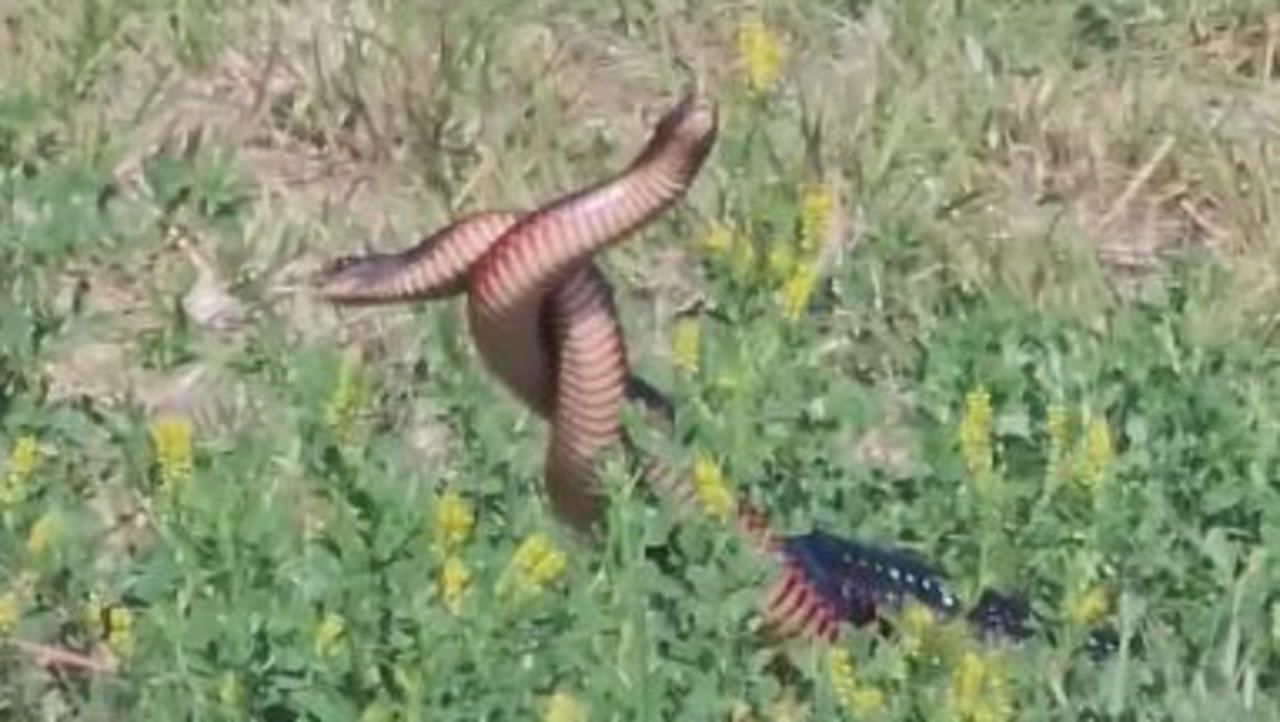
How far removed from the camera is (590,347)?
445cm

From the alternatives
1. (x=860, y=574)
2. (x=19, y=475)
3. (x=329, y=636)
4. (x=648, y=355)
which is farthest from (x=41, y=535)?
(x=648, y=355)

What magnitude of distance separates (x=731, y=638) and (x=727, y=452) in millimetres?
257

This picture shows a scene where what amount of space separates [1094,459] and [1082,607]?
0.22 meters

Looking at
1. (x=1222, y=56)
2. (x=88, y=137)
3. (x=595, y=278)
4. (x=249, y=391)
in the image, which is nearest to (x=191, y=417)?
(x=249, y=391)

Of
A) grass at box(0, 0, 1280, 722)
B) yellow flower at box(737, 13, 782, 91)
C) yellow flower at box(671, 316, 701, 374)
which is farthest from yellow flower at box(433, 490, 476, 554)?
yellow flower at box(737, 13, 782, 91)

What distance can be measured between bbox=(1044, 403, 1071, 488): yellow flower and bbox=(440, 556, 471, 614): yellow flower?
639mm

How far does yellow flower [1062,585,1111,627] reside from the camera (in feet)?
13.6

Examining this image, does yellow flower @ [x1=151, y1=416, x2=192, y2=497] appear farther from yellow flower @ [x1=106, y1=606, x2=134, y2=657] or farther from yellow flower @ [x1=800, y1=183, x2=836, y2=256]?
yellow flower @ [x1=800, y1=183, x2=836, y2=256]

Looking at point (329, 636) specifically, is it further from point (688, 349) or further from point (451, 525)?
point (688, 349)

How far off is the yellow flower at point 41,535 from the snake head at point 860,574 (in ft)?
2.30

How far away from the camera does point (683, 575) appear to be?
14.0 ft

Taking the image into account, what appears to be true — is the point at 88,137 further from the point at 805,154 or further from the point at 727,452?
the point at 727,452

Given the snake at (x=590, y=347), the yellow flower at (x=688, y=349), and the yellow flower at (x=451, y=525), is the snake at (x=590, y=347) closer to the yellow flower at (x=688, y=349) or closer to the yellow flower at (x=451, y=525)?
the yellow flower at (x=688, y=349)

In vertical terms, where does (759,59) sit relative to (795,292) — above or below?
above
